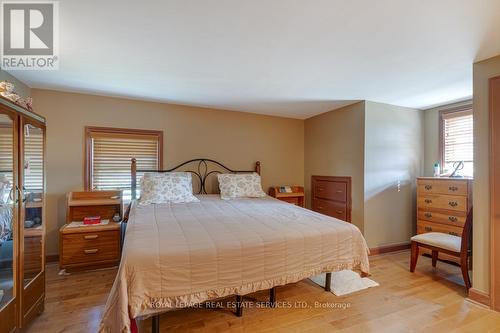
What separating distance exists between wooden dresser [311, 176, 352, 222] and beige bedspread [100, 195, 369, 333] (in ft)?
4.96

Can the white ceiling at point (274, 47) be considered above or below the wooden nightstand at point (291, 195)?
above

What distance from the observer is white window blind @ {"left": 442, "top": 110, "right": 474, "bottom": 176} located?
10.8 ft

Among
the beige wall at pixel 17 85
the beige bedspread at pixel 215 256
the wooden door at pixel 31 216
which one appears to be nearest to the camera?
the beige bedspread at pixel 215 256

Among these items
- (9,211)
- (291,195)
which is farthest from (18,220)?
(291,195)

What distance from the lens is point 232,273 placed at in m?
1.60

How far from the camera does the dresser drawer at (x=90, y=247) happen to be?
269 cm

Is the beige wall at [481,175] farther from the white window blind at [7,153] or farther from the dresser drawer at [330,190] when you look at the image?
the white window blind at [7,153]

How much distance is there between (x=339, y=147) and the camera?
12.5 feet

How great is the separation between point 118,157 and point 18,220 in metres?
1.88

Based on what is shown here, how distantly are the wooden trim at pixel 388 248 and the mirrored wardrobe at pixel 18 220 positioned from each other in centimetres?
383

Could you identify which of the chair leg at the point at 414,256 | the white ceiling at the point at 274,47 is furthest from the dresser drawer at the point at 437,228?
the white ceiling at the point at 274,47

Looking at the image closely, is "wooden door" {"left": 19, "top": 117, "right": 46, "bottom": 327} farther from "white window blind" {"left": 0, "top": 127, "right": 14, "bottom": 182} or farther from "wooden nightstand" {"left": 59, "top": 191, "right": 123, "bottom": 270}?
"wooden nightstand" {"left": 59, "top": 191, "right": 123, "bottom": 270}

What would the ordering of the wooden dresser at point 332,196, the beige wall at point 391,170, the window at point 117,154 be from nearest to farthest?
the window at point 117,154
the beige wall at point 391,170
the wooden dresser at point 332,196

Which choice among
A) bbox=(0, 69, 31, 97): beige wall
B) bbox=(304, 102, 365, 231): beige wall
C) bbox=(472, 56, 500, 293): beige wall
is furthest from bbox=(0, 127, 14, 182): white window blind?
bbox=(472, 56, 500, 293): beige wall
